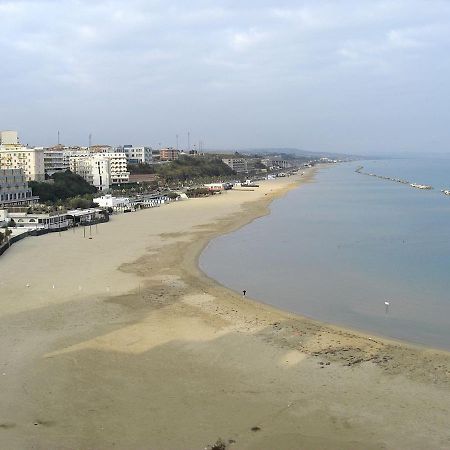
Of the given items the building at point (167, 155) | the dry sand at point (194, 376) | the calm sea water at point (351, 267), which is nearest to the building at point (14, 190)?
the calm sea water at point (351, 267)

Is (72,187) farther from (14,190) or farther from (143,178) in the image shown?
(143,178)

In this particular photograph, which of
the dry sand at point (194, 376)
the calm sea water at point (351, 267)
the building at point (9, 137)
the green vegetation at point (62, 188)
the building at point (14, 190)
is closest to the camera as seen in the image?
the dry sand at point (194, 376)

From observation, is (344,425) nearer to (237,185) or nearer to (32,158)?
(32,158)

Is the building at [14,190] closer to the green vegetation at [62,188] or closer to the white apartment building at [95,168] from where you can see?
the green vegetation at [62,188]

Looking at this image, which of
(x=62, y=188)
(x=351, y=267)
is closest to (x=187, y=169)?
(x=62, y=188)

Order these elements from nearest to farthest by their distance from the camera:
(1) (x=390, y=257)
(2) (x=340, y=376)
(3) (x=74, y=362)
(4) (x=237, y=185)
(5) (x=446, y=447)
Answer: (5) (x=446, y=447), (2) (x=340, y=376), (3) (x=74, y=362), (1) (x=390, y=257), (4) (x=237, y=185)

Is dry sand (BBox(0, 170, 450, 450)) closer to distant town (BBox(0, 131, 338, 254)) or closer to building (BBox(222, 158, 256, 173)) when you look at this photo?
distant town (BBox(0, 131, 338, 254))

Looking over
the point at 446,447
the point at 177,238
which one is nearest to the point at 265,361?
the point at 446,447

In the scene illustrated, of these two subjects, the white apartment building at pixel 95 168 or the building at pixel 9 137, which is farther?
the building at pixel 9 137
